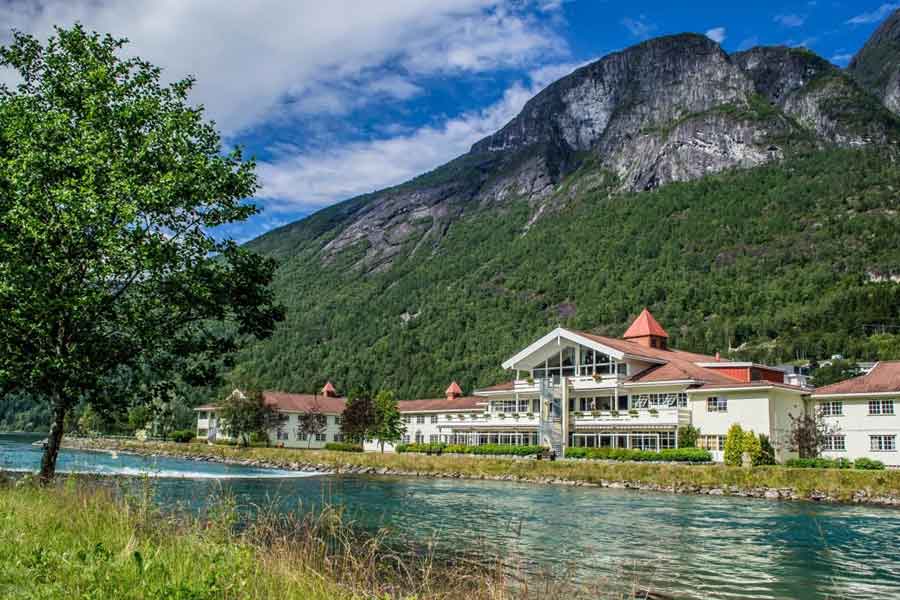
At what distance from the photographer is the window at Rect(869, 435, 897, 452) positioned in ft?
123

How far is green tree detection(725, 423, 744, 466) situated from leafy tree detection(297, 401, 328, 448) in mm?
52358

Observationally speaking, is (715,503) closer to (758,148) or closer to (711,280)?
(711,280)

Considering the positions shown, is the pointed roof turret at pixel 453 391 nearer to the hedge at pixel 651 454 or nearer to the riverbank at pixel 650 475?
the riverbank at pixel 650 475

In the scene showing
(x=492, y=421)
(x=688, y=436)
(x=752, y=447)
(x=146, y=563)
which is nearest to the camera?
(x=146, y=563)

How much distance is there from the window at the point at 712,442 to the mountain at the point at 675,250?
5685 centimetres

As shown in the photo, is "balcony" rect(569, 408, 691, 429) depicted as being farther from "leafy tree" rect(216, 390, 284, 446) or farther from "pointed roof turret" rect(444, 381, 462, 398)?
"leafy tree" rect(216, 390, 284, 446)

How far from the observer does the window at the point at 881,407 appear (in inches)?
1494

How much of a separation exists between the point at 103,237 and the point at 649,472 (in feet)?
101

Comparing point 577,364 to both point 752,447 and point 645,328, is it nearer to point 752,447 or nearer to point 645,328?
point 645,328

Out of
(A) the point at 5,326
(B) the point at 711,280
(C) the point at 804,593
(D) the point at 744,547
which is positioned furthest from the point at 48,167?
(B) the point at 711,280

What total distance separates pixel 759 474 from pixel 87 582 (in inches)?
1310

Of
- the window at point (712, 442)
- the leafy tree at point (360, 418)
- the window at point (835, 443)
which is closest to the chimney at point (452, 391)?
the leafy tree at point (360, 418)

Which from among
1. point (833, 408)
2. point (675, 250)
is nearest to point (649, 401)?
point (833, 408)

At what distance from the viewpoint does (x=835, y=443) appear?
40.0m
